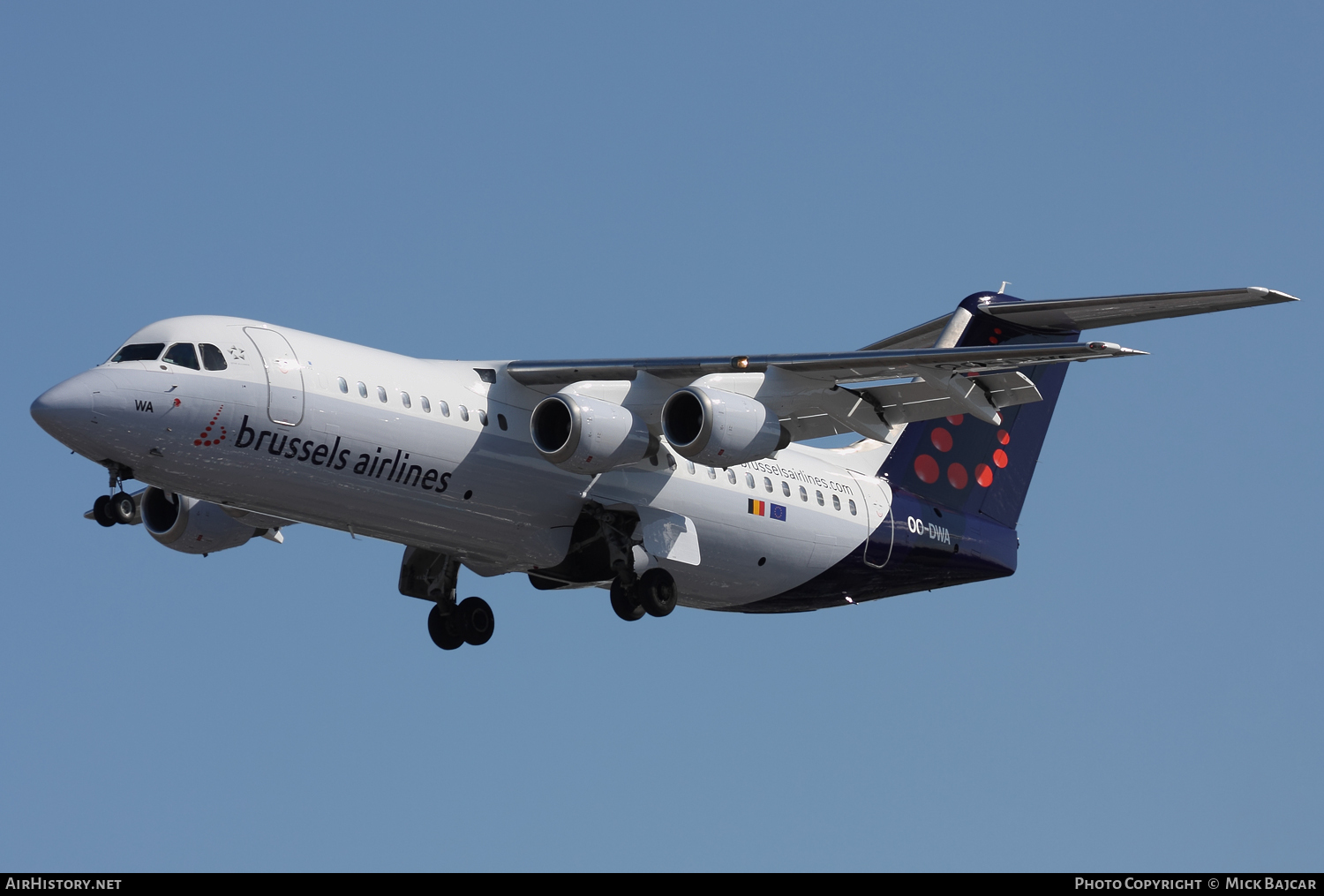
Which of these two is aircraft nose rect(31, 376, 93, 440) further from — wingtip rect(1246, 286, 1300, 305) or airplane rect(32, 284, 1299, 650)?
wingtip rect(1246, 286, 1300, 305)

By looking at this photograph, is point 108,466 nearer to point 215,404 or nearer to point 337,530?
point 215,404

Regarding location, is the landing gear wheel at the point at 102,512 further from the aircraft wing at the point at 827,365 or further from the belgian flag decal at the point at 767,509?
the belgian flag decal at the point at 767,509

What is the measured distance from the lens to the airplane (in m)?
18.4

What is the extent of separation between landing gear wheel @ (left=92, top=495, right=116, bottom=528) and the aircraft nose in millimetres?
803

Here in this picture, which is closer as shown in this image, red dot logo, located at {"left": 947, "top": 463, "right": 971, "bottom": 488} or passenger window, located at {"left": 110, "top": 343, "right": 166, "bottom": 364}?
passenger window, located at {"left": 110, "top": 343, "right": 166, "bottom": 364}

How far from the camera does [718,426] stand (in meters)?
19.6

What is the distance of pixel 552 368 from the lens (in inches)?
801

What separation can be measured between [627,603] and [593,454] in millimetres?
2455

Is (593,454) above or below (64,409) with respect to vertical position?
above

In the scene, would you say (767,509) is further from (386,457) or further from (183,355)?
(183,355)

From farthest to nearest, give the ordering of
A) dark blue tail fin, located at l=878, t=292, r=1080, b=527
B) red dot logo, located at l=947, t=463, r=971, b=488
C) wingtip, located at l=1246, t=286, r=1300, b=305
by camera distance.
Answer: red dot logo, located at l=947, t=463, r=971, b=488 → dark blue tail fin, located at l=878, t=292, r=1080, b=527 → wingtip, located at l=1246, t=286, r=1300, b=305

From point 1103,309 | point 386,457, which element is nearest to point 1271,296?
point 1103,309

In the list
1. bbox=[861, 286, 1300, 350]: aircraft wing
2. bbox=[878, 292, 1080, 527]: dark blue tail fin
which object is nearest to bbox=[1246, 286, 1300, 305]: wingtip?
bbox=[861, 286, 1300, 350]: aircraft wing

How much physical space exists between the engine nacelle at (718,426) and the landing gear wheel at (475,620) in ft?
14.1
